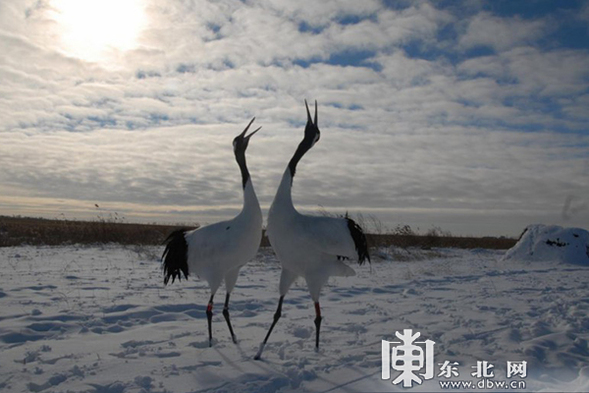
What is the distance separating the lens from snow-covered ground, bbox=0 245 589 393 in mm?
4055

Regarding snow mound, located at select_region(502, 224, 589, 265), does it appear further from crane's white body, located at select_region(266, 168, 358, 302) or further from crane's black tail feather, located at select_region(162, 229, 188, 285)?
crane's black tail feather, located at select_region(162, 229, 188, 285)

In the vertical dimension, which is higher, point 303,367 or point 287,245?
point 287,245

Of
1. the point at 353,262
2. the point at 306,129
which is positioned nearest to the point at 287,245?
the point at 306,129

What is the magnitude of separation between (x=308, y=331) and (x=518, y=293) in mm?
5059

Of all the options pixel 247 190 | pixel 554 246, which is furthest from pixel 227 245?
pixel 554 246

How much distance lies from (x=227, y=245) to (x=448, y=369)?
2.83 metres

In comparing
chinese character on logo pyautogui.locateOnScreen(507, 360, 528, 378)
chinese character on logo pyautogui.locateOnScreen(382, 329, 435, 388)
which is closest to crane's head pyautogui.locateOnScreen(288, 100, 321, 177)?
chinese character on logo pyautogui.locateOnScreen(382, 329, 435, 388)

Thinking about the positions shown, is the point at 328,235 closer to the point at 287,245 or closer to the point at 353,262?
the point at 287,245

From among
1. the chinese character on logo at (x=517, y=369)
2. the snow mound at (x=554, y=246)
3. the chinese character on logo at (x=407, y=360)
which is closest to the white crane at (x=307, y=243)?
the chinese character on logo at (x=407, y=360)

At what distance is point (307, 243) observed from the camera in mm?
5293

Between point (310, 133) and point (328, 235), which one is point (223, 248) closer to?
point (328, 235)

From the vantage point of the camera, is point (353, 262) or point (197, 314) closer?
point (197, 314)

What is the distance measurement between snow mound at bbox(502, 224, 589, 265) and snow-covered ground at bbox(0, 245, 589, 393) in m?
4.96

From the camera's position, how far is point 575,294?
27.7 ft
